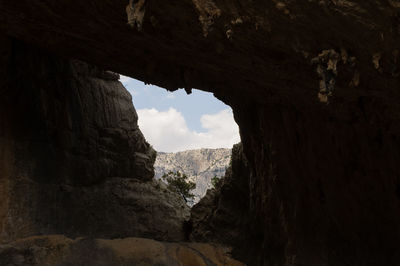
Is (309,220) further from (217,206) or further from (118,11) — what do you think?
(118,11)

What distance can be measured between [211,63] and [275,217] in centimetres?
510

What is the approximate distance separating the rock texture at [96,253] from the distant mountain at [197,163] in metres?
121

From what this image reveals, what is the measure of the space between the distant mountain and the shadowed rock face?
121384mm

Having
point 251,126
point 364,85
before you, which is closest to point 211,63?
point 364,85

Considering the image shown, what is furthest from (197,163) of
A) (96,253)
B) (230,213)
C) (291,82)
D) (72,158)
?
(291,82)

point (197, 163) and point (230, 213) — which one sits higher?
point (197, 163)

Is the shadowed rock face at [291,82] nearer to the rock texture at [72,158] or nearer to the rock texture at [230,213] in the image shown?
the rock texture at [72,158]

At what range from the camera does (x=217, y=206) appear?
14.8 meters

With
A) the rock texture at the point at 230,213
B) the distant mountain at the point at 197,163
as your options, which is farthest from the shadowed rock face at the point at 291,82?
the distant mountain at the point at 197,163

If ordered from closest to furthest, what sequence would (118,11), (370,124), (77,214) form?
(118,11) < (370,124) < (77,214)

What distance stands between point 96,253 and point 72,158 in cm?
388

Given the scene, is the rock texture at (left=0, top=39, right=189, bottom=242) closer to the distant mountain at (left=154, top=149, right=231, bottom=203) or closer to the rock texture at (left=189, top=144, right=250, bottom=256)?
the rock texture at (left=189, top=144, right=250, bottom=256)

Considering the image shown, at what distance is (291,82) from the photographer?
25.3ft

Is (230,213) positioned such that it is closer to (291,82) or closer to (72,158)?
(72,158)
